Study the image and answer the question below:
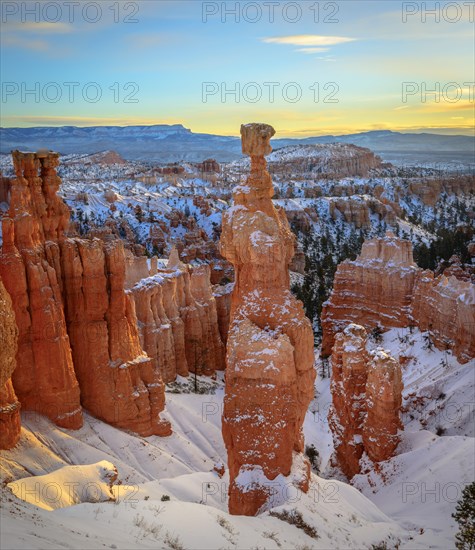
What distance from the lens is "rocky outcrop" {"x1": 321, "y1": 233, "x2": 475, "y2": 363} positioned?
31125 millimetres

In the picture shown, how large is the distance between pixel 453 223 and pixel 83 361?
9513cm

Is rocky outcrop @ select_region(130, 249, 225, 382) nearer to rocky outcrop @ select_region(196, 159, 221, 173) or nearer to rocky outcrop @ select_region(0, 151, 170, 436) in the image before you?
rocky outcrop @ select_region(0, 151, 170, 436)

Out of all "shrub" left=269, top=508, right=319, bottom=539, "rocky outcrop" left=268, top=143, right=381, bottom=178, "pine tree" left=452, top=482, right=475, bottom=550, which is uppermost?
"rocky outcrop" left=268, top=143, right=381, bottom=178

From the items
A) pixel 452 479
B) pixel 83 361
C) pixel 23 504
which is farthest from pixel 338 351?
pixel 23 504

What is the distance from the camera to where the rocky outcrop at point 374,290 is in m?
37.5

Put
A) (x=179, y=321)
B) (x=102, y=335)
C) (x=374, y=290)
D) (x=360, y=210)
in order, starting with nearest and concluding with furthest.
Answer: (x=102, y=335)
(x=179, y=321)
(x=374, y=290)
(x=360, y=210)

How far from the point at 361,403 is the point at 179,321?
36.1ft

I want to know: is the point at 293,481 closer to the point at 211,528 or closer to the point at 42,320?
the point at 211,528

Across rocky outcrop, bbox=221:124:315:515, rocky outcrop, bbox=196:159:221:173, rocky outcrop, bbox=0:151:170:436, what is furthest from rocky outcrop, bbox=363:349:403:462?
rocky outcrop, bbox=196:159:221:173

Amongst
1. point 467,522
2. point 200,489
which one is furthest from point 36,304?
point 467,522

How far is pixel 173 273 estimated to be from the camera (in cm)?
3000

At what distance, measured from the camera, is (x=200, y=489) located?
50.8ft

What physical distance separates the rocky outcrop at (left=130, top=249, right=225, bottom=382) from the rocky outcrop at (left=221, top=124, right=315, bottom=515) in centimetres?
1258

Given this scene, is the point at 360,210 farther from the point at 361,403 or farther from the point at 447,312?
the point at 361,403
